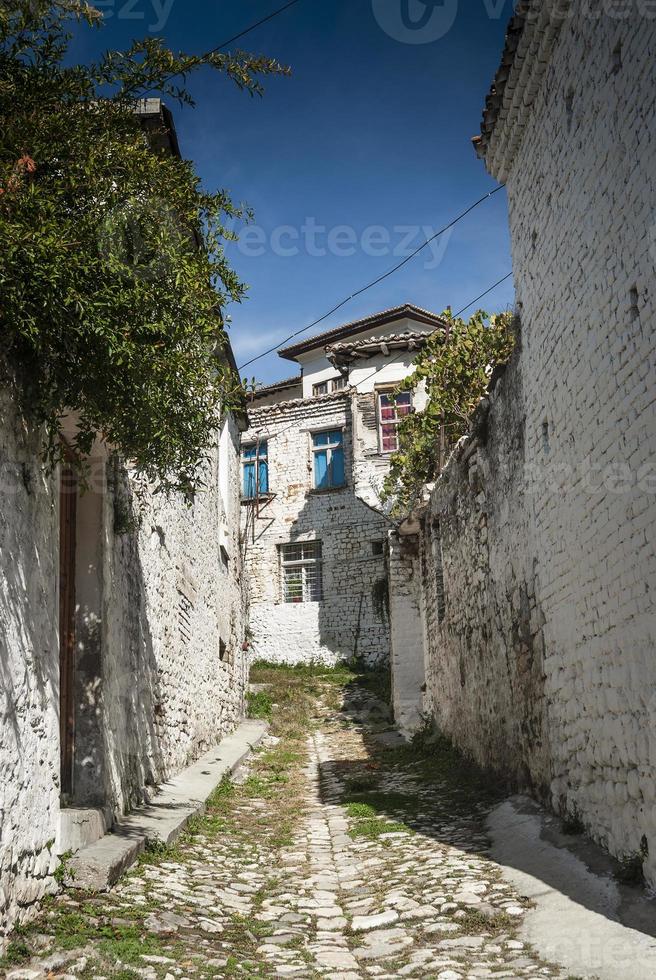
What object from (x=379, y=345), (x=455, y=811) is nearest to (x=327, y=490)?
(x=379, y=345)

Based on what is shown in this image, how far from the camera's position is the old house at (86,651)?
4262 mm

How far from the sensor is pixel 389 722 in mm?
16000

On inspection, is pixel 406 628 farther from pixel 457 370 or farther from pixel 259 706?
pixel 457 370

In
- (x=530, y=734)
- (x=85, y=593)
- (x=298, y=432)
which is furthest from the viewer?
(x=298, y=432)

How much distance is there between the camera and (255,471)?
25641 mm

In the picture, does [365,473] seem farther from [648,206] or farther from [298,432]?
[648,206]

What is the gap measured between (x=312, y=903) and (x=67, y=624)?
2561 millimetres

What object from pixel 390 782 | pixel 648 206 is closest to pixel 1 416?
pixel 648 206

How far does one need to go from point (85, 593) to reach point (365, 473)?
17398mm

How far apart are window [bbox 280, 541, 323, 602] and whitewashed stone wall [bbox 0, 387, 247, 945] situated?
39.7 feet

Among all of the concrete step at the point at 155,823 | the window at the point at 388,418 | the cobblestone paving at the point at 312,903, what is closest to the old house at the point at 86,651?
the concrete step at the point at 155,823

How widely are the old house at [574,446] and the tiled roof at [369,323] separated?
1840 centimetres

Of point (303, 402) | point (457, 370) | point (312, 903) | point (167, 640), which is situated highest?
point (303, 402)

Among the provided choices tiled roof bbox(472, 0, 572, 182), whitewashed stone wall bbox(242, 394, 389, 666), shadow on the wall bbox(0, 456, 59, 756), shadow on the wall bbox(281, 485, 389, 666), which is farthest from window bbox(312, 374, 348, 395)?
shadow on the wall bbox(0, 456, 59, 756)
